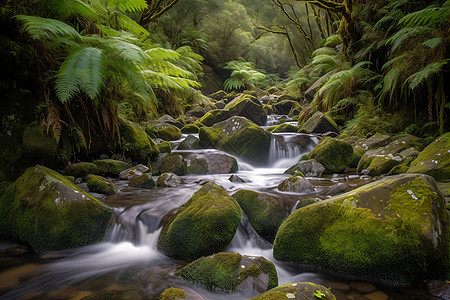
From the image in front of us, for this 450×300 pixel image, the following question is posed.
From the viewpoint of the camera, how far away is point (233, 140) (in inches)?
291

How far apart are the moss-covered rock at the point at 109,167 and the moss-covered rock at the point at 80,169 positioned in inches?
9.6

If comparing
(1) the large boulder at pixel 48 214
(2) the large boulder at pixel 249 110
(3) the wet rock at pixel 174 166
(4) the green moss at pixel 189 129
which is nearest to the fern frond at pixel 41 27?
(1) the large boulder at pixel 48 214

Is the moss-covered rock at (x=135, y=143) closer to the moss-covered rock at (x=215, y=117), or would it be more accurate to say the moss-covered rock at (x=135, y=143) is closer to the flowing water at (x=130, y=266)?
the flowing water at (x=130, y=266)

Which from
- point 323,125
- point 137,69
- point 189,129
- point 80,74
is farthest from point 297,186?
point 189,129

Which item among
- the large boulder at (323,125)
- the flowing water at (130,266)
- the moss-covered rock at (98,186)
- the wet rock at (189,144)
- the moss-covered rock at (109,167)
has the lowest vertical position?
the flowing water at (130,266)

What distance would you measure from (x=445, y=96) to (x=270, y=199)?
4557 millimetres

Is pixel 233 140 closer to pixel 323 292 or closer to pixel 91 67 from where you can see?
pixel 91 67

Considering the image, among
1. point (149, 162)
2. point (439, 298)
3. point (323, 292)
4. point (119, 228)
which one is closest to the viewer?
point (323, 292)

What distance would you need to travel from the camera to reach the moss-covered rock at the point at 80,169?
4.43 metres

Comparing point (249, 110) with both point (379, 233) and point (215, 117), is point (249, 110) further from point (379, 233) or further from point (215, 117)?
point (379, 233)

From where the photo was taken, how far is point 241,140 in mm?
7336

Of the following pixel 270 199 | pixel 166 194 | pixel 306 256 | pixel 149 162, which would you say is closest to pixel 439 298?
pixel 306 256

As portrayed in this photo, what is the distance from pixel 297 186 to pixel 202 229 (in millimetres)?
2184

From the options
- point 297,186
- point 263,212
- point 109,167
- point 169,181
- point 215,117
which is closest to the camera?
point 263,212
